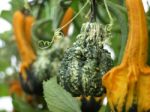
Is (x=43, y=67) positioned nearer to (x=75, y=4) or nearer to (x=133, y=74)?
(x=75, y=4)

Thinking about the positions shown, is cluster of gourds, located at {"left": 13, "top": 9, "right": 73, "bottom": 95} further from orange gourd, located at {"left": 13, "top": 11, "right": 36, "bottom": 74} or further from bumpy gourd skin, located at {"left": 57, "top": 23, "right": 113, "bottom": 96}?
bumpy gourd skin, located at {"left": 57, "top": 23, "right": 113, "bottom": 96}

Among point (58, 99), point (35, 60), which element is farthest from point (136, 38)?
point (35, 60)

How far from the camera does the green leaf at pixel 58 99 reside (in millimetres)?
2254

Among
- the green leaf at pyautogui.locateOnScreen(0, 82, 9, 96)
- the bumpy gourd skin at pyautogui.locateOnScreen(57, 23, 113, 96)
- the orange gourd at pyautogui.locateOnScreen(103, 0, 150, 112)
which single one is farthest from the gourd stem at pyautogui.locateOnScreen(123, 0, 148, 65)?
the green leaf at pyautogui.locateOnScreen(0, 82, 9, 96)

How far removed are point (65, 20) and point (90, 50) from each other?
86cm

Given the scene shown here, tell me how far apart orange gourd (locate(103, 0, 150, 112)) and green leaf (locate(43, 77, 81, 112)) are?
25 cm

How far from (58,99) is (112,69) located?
347 mm

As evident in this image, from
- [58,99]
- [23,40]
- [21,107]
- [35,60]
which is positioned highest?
[23,40]

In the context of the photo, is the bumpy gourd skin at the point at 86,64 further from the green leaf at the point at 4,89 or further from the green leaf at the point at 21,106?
the green leaf at the point at 4,89

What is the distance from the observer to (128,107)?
203cm

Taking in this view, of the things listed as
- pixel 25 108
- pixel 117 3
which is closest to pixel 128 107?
pixel 117 3

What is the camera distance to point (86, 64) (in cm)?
224

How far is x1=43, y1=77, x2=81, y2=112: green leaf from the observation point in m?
2.25

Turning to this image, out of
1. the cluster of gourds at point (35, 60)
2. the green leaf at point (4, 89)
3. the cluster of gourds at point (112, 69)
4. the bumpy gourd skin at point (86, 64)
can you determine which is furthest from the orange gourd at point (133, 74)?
the green leaf at point (4, 89)
